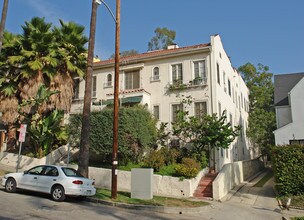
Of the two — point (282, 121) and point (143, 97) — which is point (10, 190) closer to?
point (143, 97)

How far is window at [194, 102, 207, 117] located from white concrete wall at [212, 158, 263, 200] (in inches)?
162

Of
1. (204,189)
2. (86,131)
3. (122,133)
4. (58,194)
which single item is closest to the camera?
(58,194)

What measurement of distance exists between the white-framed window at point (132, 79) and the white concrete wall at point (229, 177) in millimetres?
9690

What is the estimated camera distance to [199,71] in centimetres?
2112

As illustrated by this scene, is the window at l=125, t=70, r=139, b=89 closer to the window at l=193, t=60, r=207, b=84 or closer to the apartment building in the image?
the apartment building

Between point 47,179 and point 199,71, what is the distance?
13.4m

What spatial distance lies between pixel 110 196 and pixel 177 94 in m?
10.5

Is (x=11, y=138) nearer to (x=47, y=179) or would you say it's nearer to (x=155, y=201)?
(x=47, y=179)

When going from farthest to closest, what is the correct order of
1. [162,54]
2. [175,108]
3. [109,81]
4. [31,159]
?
[109,81] < [162,54] < [175,108] < [31,159]

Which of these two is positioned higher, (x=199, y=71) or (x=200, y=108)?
(x=199, y=71)

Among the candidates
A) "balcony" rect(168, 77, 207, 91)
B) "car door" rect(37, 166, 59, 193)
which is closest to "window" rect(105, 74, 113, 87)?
"balcony" rect(168, 77, 207, 91)

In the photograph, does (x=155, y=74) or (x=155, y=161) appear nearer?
(x=155, y=161)

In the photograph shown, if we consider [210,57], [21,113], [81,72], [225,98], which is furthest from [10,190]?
[225,98]

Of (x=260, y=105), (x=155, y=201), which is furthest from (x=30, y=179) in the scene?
(x=260, y=105)
